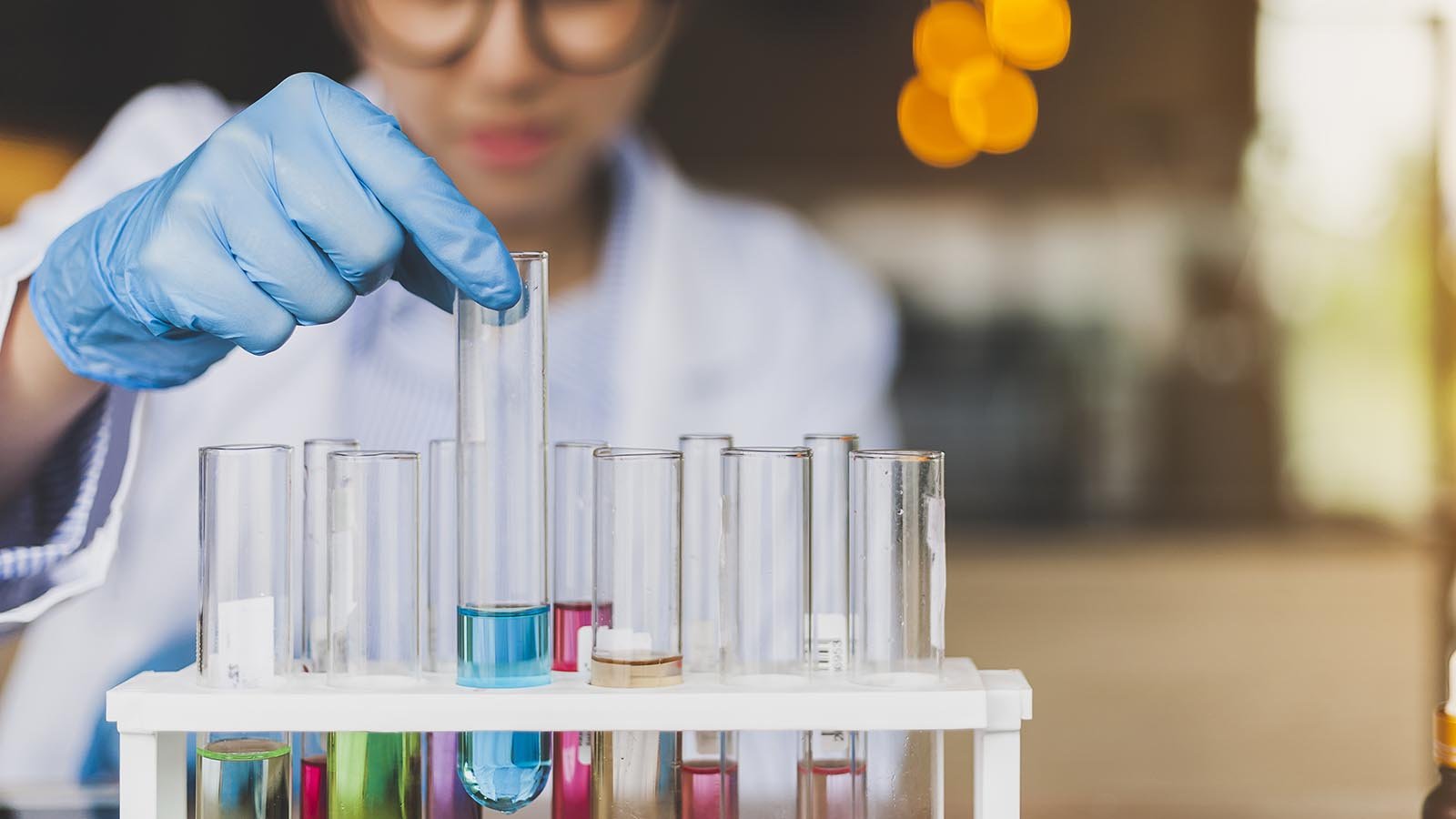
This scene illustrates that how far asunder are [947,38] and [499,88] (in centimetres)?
106

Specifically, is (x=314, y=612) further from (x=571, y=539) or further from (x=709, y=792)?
(x=709, y=792)

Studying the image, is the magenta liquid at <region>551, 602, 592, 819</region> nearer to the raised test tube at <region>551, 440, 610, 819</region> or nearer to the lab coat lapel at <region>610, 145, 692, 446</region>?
the raised test tube at <region>551, 440, 610, 819</region>

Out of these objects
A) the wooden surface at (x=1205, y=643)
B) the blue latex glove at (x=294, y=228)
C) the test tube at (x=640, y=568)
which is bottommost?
the wooden surface at (x=1205, y=643)

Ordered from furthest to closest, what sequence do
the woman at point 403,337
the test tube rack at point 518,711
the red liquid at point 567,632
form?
the woman at point 403,337
the red liquid at point 567,632
the test tube rack at point 518,711

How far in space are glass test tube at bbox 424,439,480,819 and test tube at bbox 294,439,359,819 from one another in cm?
8

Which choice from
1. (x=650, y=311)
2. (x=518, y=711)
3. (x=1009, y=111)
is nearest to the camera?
(x=518, y=711)

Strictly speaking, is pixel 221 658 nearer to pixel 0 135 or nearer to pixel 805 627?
pixel 805 627

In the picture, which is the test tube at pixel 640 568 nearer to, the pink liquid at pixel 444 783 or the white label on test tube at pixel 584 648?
the white label on test tube at pixel 584 648

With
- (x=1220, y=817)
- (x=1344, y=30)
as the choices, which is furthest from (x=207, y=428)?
(x=1344, y=30)

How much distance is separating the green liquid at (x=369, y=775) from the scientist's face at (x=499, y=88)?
139 centimetres

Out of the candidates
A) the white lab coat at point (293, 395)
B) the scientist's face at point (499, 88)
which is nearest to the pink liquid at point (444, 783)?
the white lab coat at point (293, 395)

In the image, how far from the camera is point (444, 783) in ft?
3.44

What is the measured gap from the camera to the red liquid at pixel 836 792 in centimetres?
101

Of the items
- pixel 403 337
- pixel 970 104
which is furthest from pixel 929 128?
pixel 403 337
